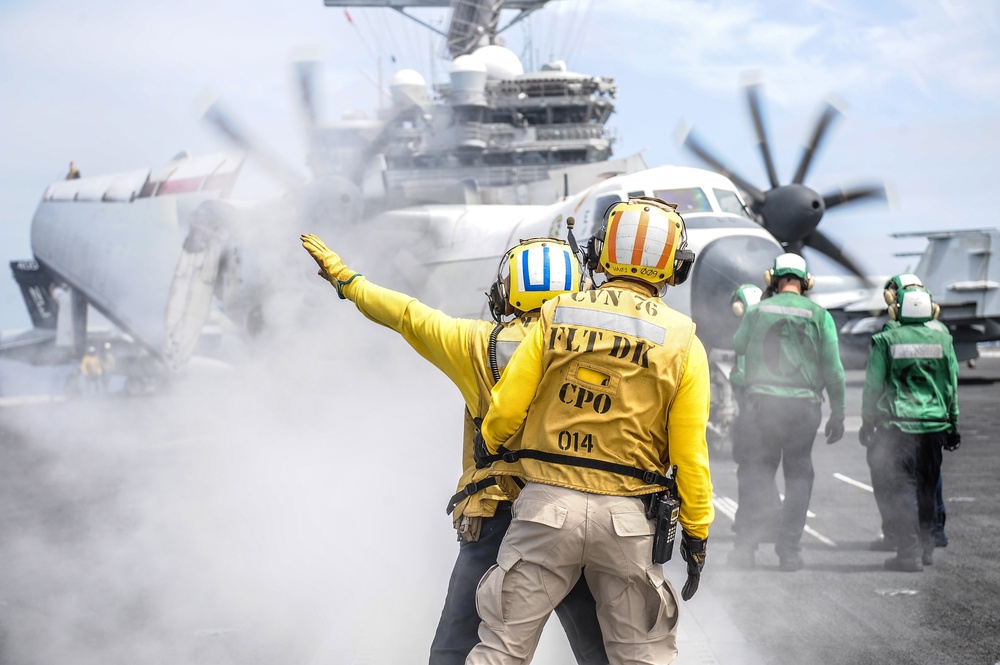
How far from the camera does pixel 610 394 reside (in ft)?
9.39

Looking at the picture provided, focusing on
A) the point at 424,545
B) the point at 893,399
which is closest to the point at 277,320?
the point at 424,545

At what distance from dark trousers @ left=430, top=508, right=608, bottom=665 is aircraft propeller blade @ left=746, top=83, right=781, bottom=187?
11.7m

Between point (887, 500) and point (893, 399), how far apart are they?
69 centimetres

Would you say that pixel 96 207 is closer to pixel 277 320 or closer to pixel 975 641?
pixel 277 320

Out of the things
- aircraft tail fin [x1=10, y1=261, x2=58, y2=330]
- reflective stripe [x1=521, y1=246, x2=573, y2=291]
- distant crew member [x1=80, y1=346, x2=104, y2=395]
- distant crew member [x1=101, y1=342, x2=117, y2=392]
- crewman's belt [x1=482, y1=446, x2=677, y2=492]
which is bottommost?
distant crew member [x1=101, y1=342, x2=117, y2=392]

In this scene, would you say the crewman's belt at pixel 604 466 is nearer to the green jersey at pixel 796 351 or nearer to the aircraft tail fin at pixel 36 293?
the green jersey at pixel 796 351

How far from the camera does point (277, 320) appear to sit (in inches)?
606

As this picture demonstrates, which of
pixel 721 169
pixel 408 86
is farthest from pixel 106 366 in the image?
pixel 721 169

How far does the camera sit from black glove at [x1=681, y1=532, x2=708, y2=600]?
3.02 meters

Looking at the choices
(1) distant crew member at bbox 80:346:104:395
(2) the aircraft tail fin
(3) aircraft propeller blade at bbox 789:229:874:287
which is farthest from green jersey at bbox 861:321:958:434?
(2) the aircraft tail fin

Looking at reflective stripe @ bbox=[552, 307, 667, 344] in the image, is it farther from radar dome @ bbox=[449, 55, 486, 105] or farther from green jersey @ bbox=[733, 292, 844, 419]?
radar dome @ bbox=[449, 55, 486, 105]

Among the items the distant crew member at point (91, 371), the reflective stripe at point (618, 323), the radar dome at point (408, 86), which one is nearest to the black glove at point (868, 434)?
the reflective stripe at point (618, 323)

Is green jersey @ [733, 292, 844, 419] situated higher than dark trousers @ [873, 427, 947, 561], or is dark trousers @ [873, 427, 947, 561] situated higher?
green jersey @ [733, 292, 844, 419]

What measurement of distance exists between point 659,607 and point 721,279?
715cm
